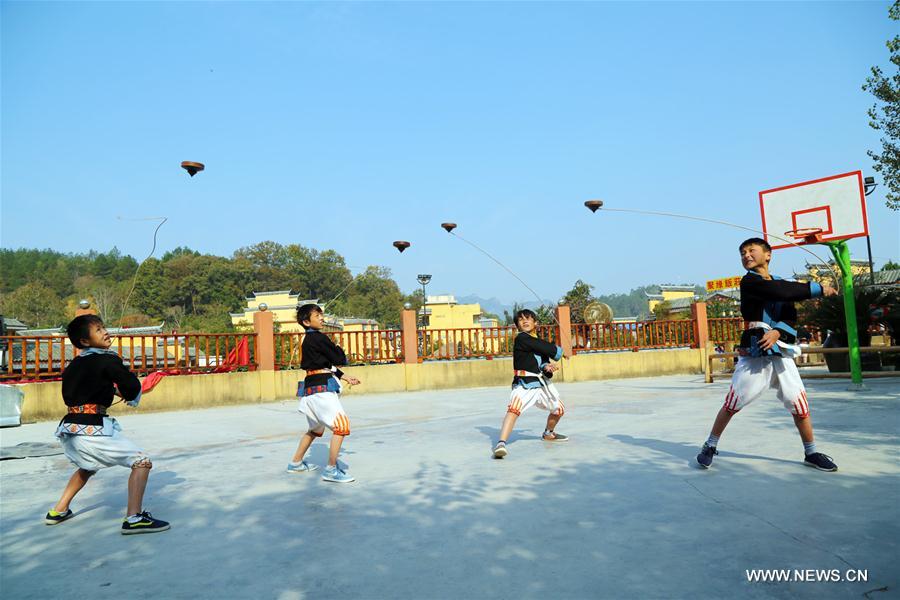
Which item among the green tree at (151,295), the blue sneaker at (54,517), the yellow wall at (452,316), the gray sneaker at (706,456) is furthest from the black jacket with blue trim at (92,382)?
the yellow wall at (452,316)

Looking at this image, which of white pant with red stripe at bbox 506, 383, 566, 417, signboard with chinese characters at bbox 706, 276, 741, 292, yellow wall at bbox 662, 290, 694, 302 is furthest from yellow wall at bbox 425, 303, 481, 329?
white pant with red stripe at bbox 506, 383, 566, 417

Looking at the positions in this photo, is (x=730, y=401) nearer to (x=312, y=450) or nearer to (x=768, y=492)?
(x=768, y=492)

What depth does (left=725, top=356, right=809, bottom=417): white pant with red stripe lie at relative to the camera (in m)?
4.62

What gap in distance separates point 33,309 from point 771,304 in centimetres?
6078

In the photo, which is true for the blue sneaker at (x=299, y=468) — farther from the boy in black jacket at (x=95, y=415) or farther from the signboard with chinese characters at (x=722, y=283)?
the signboard with chinese characters at (x=722, y=283)

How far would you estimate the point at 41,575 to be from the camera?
312 centimetres

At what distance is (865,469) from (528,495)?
2.49 metres

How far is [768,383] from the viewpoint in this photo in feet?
15.5

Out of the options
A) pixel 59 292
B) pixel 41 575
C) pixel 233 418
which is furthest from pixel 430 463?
pixel 59 292

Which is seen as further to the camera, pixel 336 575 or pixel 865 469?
pixel 865 469

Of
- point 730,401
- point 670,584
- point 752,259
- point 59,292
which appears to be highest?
point 59,292

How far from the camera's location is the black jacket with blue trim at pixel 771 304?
14.9 feet

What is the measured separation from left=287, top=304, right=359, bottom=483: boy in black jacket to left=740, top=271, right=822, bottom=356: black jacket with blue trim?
10.5ft

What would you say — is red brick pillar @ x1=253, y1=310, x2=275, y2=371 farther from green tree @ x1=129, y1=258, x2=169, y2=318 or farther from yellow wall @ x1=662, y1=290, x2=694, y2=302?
yellow wall @ x1=662, y1=290, x2=694, y2=302
